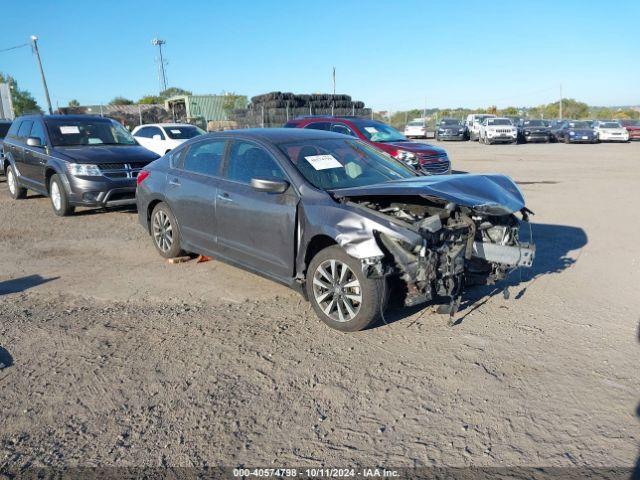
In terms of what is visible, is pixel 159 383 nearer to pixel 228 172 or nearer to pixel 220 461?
pixel 220 461

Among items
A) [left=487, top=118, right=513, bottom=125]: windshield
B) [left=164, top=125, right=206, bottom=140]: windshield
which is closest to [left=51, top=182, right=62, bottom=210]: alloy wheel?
[left=164, top=125, right=206, bottom=140]: windshield

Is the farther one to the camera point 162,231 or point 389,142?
point 389,142

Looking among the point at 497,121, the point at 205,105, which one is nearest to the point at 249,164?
the point at 497,121

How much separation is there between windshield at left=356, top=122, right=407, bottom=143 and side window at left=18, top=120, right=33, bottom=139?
7113 millimetres

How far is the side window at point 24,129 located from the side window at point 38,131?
0.21 metres

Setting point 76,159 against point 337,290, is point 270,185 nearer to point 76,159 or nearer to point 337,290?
point 337,290

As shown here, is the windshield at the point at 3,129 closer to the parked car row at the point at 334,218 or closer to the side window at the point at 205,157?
the parked car row at the point at 334,218

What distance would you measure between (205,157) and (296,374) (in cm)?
304

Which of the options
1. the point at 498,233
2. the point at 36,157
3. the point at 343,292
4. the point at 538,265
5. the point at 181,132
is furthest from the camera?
the point at 181,132

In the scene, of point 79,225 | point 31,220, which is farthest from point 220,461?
point 31,220

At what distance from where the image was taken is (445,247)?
14.1ft

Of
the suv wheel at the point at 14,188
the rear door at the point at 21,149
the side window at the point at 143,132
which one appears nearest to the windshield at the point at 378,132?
the rear door at the point at 21,149

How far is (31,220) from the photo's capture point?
9.48m

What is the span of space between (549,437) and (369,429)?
1.03 m
